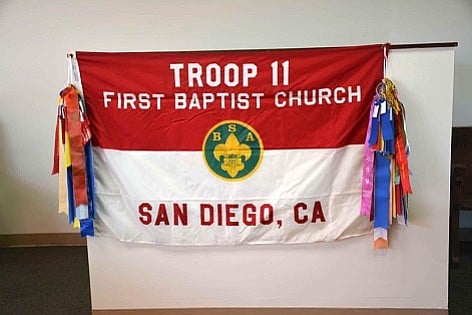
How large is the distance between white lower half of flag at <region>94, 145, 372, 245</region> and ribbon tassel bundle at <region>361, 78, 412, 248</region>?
0.06m

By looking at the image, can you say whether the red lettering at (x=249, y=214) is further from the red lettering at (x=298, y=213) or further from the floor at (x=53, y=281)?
the floor at (x=53, y=281)

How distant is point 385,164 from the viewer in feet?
8.55

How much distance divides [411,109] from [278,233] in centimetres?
97

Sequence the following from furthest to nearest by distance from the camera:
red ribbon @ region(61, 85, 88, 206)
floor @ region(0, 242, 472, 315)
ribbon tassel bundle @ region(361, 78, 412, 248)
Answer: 1. floor @ region(0, 242, 472, 315)
2. red ribbon @ region(61, 85, 88, 206)
3. ribbon tassel bundle @ region(361, 78, 412, 248)

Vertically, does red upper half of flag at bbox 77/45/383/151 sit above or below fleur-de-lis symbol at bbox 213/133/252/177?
above

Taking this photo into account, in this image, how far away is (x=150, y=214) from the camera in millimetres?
2775

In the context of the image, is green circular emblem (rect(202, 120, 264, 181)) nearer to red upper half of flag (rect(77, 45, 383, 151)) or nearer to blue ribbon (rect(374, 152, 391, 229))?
red upper half of flag (rect(77, 45, 383, 151))

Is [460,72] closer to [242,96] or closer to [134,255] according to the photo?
[242,96]

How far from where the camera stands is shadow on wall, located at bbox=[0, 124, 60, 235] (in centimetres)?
427

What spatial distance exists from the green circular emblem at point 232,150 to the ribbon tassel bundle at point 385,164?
588mm

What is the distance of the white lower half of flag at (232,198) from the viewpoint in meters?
2.68

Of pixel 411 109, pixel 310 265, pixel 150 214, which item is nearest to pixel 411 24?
pixel 411 109

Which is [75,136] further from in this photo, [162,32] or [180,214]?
[162,32]

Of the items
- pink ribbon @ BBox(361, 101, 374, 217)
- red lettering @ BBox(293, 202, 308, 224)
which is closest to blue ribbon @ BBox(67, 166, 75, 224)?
red lettering @ BBox(293, 202, 308, 224)
